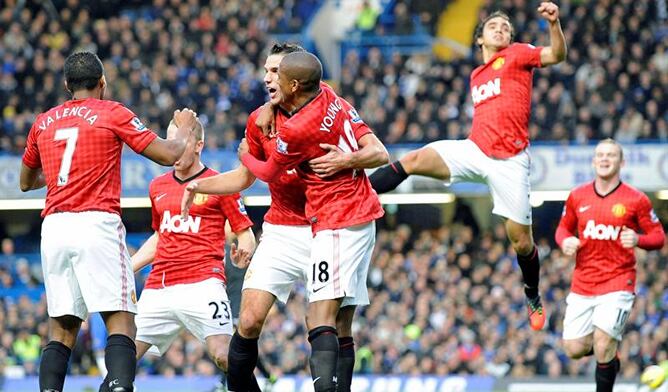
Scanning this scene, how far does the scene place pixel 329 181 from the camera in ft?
26.3

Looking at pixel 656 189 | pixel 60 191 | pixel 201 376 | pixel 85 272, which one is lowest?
pixel 201 376

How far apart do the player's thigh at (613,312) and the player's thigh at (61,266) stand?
17.0 ft

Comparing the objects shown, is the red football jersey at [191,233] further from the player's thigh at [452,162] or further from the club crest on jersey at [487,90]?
→ the club crest on jersey at [487,90]

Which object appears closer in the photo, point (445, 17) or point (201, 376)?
point (201, 376)

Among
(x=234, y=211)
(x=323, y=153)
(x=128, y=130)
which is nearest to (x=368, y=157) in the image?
(x=323, y=153)

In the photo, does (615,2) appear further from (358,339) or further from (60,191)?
(60,191)

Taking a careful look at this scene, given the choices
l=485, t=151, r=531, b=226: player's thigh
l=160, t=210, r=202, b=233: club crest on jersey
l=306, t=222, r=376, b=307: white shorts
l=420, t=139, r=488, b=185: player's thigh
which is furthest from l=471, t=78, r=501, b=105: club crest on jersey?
l=306, t=222, r=376, b=307: white shorts

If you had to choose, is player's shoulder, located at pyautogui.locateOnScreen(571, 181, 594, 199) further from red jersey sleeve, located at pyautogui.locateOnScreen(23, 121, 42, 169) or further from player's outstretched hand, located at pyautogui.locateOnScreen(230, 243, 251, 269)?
red jersey sleeve, located at pyautogui.locateOnScreen(23, 121, 42, 169)

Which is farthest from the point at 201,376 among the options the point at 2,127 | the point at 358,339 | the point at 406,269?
the point at 2,127

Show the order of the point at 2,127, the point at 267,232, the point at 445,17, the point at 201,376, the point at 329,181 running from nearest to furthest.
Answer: the point at 329,181 < the point at 267,232 < the point at 201,376 < the point at 2,127 < the point at 445,17

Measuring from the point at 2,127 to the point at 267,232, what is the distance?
16772 mm

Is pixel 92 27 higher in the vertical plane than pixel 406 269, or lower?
higher

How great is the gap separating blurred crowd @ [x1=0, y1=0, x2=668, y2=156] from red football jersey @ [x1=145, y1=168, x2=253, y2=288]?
13726 millimetres

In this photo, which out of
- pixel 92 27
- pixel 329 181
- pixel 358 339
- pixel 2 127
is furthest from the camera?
pixel 92 27
